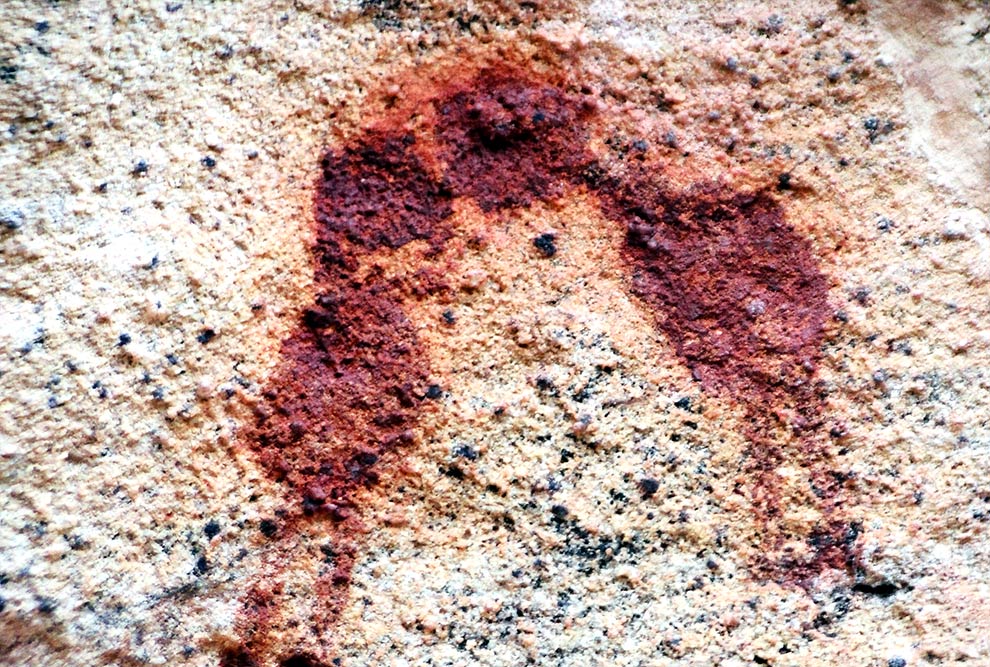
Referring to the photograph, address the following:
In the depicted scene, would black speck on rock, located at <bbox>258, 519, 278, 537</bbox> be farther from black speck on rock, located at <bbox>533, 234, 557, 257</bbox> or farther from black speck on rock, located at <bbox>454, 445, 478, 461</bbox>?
black speck on rock, located at <bbox>533, 234, 557, 257</bbox>

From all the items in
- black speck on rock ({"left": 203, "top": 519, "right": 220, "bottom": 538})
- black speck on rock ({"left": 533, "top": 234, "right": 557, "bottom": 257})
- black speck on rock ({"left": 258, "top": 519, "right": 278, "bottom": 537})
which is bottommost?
black speck on rock ({"left": 203, "top": 519, "right": 220, "bottom": 538})

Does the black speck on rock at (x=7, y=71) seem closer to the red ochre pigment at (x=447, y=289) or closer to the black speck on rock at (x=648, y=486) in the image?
the red ochre pigment at (x=447, y=289)

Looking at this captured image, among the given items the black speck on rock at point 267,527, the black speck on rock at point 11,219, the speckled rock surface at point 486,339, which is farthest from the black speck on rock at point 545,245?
the black speck on rock at point 11,219

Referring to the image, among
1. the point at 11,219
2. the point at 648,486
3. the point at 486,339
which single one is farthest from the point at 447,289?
the point at 11,219

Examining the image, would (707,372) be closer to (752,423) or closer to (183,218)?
(752,423)

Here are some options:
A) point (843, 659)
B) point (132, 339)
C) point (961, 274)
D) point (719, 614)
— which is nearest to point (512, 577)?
point (719, 614)

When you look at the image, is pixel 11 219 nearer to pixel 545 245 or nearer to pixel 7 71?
pixel 7 71

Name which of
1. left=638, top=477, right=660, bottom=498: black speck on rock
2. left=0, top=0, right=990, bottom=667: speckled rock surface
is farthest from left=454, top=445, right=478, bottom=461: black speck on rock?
left=638, top=477, right=660, bottom=498: black speck on rock

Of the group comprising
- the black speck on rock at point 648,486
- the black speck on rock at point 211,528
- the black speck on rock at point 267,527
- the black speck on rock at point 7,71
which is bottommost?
the black speck on rock at point 211,528
